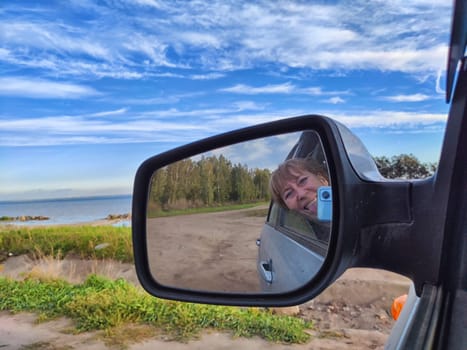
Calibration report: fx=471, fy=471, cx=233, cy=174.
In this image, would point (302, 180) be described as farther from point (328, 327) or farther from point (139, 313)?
point (139, 313)

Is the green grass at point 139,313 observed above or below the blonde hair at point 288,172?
below

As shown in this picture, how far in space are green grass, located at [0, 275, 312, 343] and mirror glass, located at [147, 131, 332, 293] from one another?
2.14 metres

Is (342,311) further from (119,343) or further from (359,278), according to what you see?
(119,343)

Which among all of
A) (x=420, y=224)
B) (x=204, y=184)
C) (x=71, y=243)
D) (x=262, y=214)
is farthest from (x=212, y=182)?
(x=71, y=243)

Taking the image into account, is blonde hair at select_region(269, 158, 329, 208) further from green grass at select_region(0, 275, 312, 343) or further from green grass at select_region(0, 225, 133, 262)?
green grass at select_region(0, 225, 133, 262)

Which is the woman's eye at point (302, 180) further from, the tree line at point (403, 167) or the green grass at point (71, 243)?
the green grass at point (71, 243)

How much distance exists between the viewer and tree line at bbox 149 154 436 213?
33.1 inches

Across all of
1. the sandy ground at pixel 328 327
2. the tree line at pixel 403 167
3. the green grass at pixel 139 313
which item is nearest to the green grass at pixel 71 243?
the green grass at pixel 139 313

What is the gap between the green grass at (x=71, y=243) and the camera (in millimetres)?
6684

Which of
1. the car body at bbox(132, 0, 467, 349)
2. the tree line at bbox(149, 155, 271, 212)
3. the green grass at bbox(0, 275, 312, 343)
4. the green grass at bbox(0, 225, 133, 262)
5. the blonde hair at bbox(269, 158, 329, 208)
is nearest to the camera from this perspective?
the car body at bbox(132, 0, 467, 349)

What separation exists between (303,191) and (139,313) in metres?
3.26

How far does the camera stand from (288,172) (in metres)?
0.74

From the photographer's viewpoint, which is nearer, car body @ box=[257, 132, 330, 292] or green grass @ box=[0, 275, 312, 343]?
car body @ box=[257, 132, 330, 292]

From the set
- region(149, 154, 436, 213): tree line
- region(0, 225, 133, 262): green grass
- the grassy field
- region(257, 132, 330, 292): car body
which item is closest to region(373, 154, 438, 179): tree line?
region(149, 154, 436, 213): tree line
